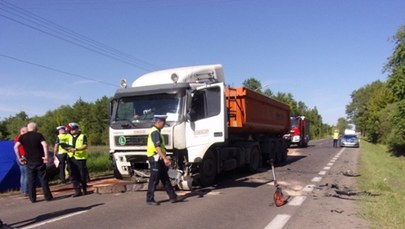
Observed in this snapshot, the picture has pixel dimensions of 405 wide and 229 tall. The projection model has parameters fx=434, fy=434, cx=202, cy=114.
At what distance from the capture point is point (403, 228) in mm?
6371

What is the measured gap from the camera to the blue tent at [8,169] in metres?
11.6

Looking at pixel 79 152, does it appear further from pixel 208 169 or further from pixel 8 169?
pixel 208 169

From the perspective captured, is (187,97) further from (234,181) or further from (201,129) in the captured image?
(234,181)

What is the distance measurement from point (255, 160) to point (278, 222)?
8.28m

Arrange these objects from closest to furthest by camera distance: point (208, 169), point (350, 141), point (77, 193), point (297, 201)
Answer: point (297, 201), point (77, 193), point (208, 169), point (350, 141)

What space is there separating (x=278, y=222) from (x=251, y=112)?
24.0ft

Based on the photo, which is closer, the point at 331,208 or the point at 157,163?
the point at 331,208

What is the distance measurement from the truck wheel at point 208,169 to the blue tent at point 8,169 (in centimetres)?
515

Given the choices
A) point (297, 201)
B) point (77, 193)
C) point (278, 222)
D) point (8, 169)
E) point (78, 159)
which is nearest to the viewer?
point (278, 222)

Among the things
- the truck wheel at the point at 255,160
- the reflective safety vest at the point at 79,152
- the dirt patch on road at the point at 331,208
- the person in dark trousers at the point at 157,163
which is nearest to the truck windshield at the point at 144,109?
the reflective safety vest at the point at 79,152

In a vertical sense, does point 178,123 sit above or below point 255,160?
above

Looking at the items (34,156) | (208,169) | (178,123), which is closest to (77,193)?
(34,156)

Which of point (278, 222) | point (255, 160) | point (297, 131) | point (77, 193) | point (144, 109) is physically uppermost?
point (297, 131)

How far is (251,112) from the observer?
46.2 ft
